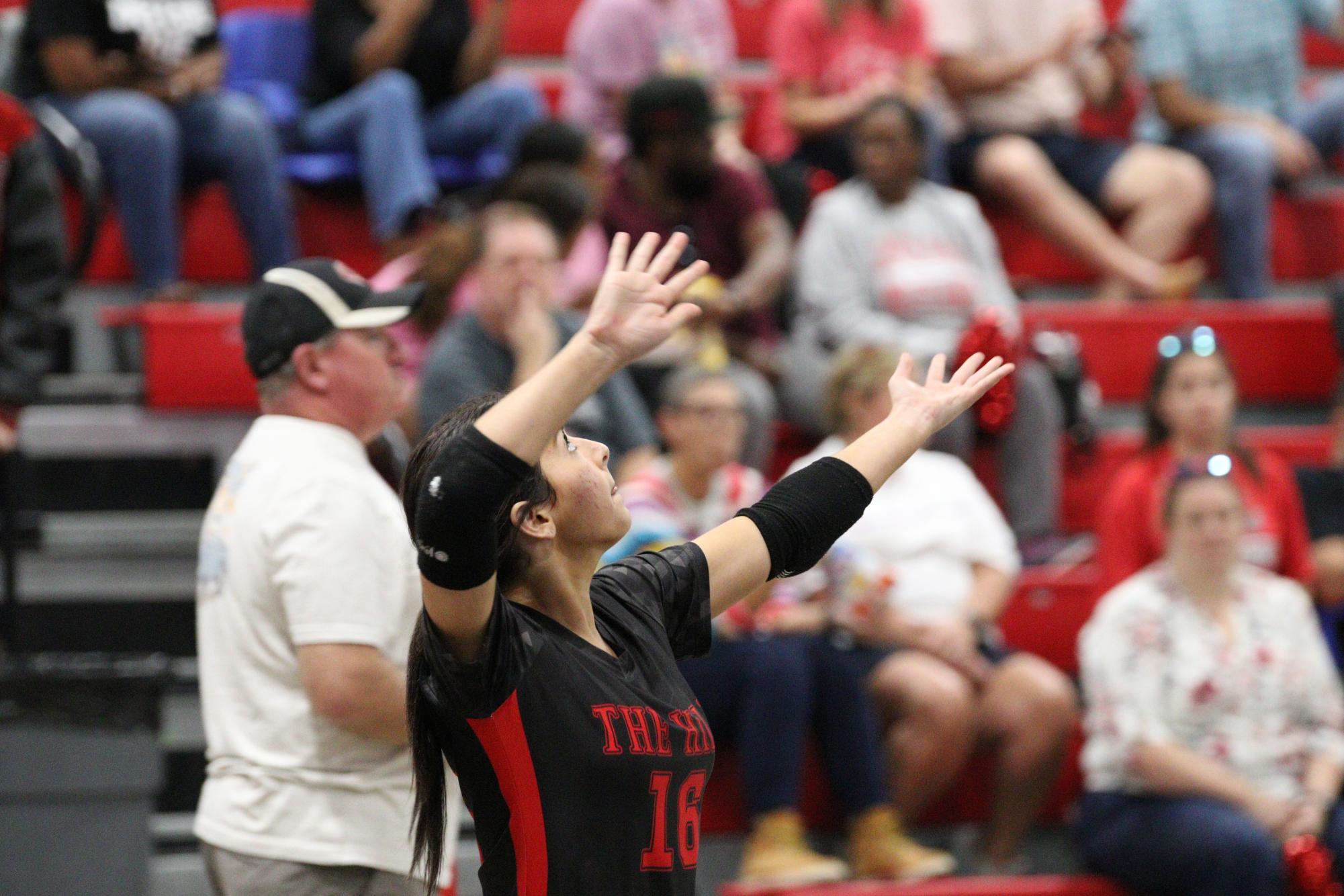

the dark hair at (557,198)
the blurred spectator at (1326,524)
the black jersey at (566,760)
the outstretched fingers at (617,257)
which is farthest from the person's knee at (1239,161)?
the outstretched fingers at (617,257)

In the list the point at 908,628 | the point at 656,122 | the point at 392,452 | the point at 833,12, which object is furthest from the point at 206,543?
the point at 833,12

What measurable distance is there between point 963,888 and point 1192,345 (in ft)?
5.54

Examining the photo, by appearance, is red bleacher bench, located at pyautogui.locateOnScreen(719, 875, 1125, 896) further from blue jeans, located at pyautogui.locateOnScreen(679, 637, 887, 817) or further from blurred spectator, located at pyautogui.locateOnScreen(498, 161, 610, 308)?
blurred spectator, located at pyautogui.locateOnScreen(498, 161, 610, 308)

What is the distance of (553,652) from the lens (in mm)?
1940

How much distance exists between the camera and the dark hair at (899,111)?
532 centimetres

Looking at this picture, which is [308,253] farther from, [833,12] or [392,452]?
[392,452]

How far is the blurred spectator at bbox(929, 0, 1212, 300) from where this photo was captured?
5996mm

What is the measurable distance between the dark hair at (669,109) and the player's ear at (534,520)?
3.39m

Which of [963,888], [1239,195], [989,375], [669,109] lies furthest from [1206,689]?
[1239,195]

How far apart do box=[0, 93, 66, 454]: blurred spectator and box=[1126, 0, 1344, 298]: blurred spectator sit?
3954 mm

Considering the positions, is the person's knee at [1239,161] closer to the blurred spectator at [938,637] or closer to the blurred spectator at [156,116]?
the blurred spectator at [938,637]

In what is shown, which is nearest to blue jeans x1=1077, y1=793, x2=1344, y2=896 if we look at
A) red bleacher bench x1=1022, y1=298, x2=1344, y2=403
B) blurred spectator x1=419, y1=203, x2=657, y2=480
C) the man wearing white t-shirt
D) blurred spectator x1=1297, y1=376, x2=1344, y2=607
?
blurred spectator x1=1297, y1=376, x2=1344, y2=607

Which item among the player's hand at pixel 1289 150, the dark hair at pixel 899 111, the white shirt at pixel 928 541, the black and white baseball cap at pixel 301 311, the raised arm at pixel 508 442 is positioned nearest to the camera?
the raised arm at pixel 508 442

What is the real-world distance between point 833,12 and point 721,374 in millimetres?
2096
